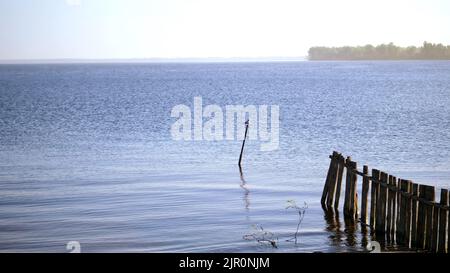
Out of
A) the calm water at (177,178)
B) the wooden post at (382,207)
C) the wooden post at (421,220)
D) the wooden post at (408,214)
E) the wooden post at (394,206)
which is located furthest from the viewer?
the calm water at (177,178)

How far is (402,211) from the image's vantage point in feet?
48.8

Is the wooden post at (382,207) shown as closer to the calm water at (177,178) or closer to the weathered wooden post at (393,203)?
the weathered wooden post at (393,203)

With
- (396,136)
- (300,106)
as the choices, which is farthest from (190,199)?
(300,106)

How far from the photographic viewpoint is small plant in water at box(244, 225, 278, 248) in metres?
16.4

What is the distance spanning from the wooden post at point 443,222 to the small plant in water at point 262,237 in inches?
160

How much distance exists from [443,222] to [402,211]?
1895mm

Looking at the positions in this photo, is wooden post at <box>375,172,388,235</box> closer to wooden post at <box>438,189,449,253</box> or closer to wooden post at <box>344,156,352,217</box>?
wooden post at <box>344,156,352,217</box>

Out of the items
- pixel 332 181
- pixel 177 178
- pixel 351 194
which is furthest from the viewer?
pixel 177 178

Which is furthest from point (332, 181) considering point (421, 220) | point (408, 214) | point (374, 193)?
point (421, 220)

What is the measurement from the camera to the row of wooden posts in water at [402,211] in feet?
43.3

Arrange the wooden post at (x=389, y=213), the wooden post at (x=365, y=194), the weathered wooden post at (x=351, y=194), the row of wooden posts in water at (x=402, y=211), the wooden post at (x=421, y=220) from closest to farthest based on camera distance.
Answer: the row of wooden posts in water at (x=402, y=211)
the wooden post at (x=421, y=220)
the wooden post at (x=389, y=213)
the wooden post at (x=365, y=194)
the weathered wooden post at (x=351, y=194)

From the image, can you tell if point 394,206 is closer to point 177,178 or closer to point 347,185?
point 347,185

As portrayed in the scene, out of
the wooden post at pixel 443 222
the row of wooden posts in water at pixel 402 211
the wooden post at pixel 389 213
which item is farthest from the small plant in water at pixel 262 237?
the wooden post at pixel 443 222
